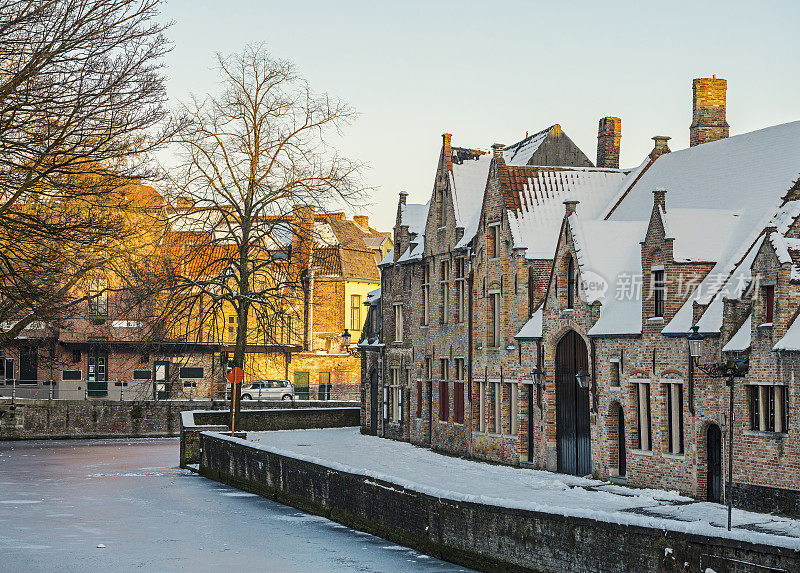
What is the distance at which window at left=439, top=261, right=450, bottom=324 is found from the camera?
1607 inches

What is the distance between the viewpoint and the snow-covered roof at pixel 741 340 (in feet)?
80.4

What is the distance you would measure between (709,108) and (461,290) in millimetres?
9864

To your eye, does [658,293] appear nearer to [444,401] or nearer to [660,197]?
[660,197]

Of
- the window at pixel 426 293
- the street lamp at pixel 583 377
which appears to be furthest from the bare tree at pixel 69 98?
the window at pixel 426 293

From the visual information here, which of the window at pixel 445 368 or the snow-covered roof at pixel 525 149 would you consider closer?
the window at pixel 445 368

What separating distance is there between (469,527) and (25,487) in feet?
62.3

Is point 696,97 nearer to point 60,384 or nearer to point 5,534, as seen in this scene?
point 5,534

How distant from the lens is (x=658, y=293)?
2805 cm

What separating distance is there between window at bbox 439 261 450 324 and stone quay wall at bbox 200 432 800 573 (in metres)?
13.2

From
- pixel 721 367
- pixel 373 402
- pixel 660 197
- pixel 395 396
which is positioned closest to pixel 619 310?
pixel 660 197

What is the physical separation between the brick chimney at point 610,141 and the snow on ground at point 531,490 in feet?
38.2

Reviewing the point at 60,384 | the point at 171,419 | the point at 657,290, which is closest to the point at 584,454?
the point at 657,290

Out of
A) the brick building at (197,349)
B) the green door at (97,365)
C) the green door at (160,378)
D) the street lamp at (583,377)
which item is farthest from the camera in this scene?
the green door at (97,365)

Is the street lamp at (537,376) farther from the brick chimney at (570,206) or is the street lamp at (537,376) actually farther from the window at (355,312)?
the window at (355,312)
